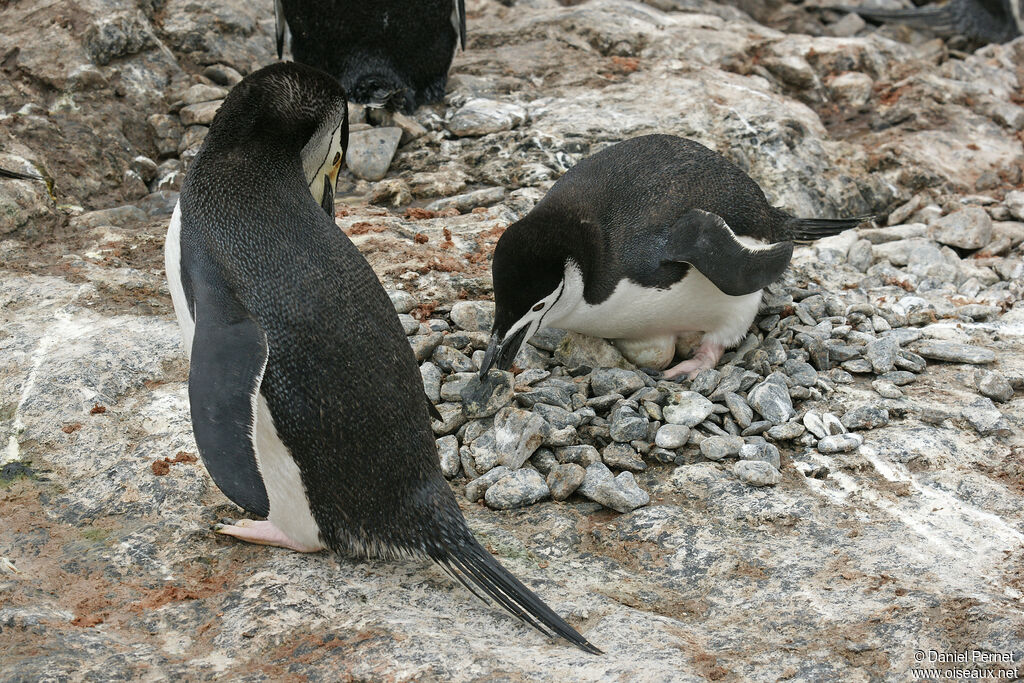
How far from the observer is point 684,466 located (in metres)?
2.80

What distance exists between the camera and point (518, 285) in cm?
310

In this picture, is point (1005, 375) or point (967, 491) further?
point (1005, 375)

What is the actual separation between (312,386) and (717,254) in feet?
5.28

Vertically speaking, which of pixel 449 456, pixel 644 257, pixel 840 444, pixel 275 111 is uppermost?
pixel 275 111

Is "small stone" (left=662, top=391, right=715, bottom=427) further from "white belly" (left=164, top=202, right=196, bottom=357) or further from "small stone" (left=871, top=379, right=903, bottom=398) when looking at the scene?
"white belly" (left=164, top=202, right=196, bottom=357)

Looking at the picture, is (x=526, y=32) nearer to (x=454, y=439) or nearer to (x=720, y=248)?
(x=720, y=248)

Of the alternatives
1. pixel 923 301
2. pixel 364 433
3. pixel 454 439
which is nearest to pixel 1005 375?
pixel 923 301

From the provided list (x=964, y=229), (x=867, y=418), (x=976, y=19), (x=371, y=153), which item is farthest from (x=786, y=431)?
(x=976, y=19)

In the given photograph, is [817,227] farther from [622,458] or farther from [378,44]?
[378,44]

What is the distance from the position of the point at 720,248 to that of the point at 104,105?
333 centimetres

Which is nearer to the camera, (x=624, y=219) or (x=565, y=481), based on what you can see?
(x=565, y=481)

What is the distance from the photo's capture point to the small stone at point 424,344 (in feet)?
10.7

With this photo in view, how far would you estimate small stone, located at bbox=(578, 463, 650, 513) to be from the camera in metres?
2.61

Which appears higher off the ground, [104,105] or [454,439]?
[104,105]
